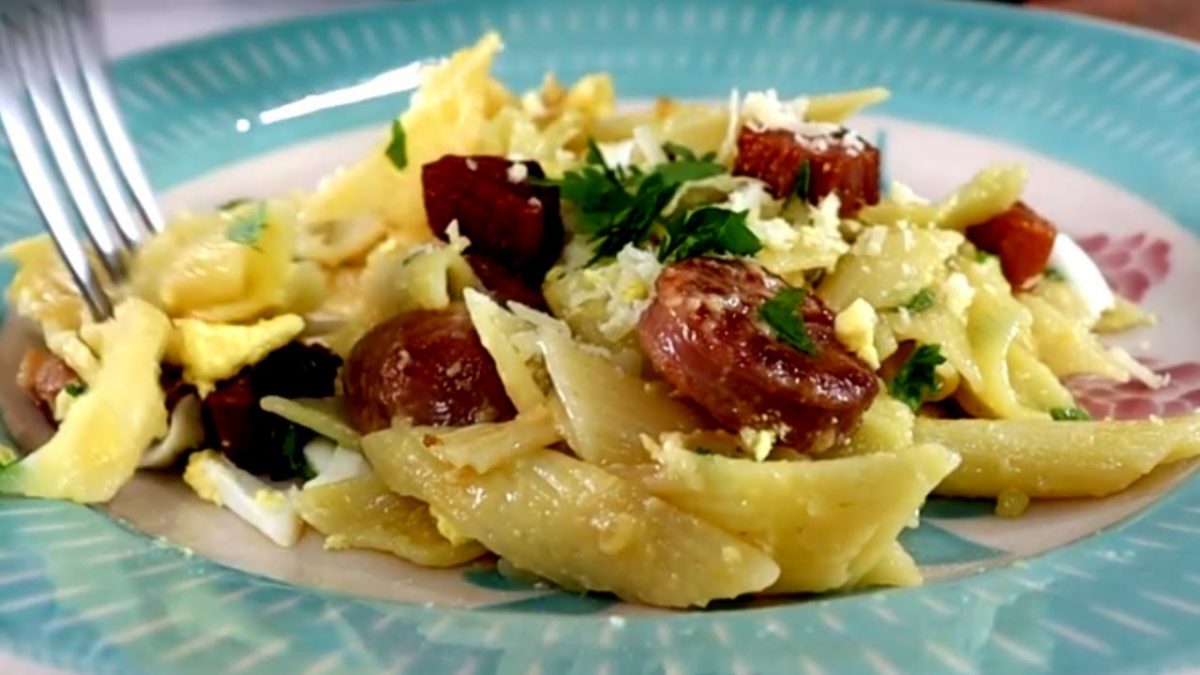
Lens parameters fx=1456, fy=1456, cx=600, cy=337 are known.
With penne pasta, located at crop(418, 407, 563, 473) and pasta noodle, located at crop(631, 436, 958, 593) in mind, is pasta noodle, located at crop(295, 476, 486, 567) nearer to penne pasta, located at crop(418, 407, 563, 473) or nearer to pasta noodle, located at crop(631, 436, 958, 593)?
penne pasta, located at crop(418, 407, 563, 473)

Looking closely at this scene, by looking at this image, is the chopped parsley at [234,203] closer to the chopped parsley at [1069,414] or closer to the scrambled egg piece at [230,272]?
the scrambled egg piece at [230,272]

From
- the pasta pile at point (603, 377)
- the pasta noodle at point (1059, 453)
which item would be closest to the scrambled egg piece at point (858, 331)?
the pasta pile at point (603, 377)

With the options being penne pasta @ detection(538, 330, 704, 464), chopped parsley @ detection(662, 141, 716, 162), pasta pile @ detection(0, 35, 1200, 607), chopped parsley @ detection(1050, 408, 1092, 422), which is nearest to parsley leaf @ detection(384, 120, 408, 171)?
pasta pile @ detection(0, 35, 1200, 607)

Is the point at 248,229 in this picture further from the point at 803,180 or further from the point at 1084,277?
the point at 1084,277

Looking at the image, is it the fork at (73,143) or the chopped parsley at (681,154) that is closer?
the fork at (73,143)

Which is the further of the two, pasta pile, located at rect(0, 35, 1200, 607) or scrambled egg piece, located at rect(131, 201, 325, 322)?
scrambled egg piece, located at rect(131, 201, 325, 322)

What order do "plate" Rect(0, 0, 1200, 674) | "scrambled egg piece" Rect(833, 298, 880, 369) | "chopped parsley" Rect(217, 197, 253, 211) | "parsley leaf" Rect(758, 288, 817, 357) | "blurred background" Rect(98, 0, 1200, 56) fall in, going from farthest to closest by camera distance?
"blurred background" Rect(98, 0, 1200, 56)
"chopped parsley" Rect(217, 197, 253, 211)
"scrambled egg piece" Rect(833, 298, 880, 369)
"parsley leaf" Rect(758, 288, 817, 357)
"plate" Rect(0, 0, 1200, 674)

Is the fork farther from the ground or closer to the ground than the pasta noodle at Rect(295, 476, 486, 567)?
farther from the ground
